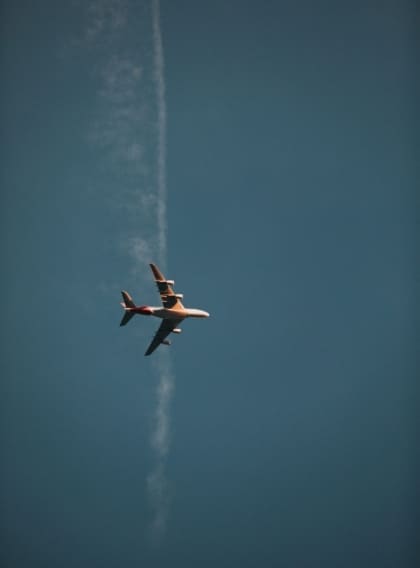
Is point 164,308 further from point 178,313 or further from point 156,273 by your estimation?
point 156,273

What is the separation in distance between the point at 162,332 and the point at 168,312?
6.14 m

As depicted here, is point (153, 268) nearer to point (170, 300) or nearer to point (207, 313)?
point (170, 300)

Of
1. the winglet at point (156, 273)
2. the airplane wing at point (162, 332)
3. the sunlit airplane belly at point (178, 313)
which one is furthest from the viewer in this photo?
the airplane wing at point (162, 332)

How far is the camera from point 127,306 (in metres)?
78.2

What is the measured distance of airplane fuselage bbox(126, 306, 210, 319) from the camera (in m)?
78.0

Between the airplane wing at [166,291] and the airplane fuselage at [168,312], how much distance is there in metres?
0.81

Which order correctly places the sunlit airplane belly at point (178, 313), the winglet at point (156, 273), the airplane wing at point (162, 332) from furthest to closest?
1. the airplane wing at point (162, 332)
2. the sunlit airplane belly at point (178, 313)
3. the winglet at point (156, 273)

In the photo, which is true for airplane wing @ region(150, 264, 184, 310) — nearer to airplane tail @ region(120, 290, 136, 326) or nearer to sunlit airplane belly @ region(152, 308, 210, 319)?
sunlit airplane belly @ region(152, 308, 210, 319)

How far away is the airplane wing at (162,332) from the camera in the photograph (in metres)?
82.4

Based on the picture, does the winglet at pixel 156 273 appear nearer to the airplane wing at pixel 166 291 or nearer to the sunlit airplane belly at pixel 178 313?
the airplane wing at pixel 166 291

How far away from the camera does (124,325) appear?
77.4 metres

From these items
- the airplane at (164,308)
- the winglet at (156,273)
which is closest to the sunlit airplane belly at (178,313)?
the airplane at (164,308)

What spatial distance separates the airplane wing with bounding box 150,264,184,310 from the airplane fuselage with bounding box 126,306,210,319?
0.81 metres

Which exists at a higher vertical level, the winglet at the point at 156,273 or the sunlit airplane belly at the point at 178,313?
the winglet at the point at 156,273
